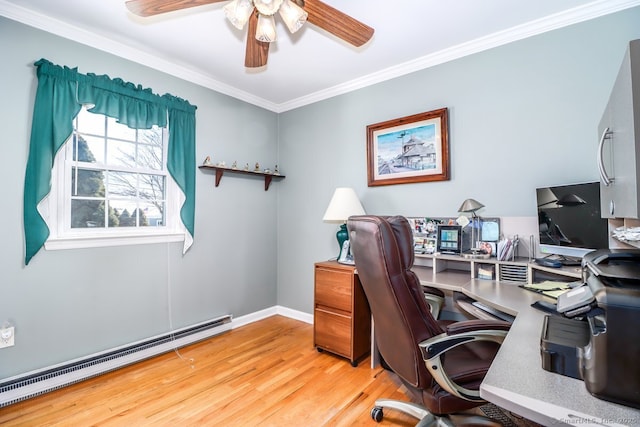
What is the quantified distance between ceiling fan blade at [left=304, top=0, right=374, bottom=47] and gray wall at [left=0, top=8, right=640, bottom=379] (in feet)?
3.63

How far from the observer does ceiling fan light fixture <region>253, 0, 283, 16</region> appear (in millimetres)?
1498

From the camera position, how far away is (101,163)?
2377 millimetres

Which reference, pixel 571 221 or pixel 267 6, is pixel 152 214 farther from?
pixel 571 221

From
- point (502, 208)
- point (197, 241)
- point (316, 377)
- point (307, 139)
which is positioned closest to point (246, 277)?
point (197, 241)

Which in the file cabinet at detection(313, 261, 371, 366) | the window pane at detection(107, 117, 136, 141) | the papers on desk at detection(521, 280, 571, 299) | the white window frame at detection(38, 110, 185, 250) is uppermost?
the window pane at detection(107, 117, 136, 141)

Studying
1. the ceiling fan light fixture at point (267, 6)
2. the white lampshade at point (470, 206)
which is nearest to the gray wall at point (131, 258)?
the ceiling fan light fixture at point (267, 6)

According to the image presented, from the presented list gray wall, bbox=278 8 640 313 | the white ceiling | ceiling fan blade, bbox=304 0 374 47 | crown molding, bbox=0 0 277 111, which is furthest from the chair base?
crown molding, bbox=0 0 277 111

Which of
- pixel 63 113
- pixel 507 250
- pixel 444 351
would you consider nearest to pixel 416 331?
pixel 444 351

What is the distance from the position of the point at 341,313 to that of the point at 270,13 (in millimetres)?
2143

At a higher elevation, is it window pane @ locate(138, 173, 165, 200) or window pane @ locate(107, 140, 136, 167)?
window pane @ locate(107, 140, 136, 167)

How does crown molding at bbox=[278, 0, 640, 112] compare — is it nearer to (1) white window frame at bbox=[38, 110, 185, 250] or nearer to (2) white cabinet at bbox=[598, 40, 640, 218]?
(2) white cabinet at bbox=[598, 40, 640, 218]

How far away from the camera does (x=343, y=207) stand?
2.70 m

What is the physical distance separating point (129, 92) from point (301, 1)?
1726mm

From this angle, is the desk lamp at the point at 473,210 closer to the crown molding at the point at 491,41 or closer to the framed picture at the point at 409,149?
the framed picture at the point at 409,149
